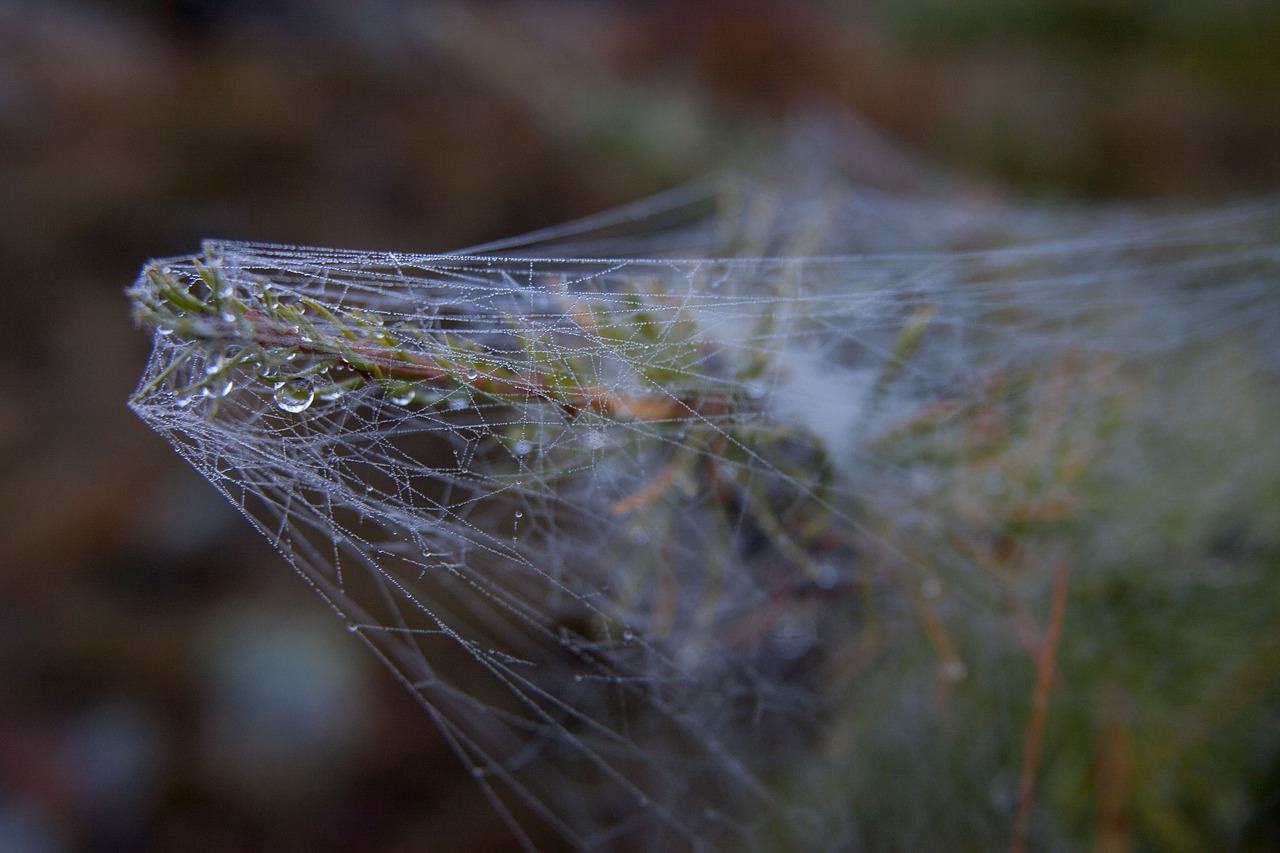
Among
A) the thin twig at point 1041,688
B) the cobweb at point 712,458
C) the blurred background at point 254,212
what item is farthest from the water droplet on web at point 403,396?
the blurred background at point 254,212

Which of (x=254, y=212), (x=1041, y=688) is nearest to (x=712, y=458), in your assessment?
(x=1041, y=688)

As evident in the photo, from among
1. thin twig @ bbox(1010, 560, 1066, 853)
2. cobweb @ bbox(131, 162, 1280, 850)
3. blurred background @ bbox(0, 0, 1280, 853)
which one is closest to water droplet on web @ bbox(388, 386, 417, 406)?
cobweb @ bbox(131, 162, 1280, 850)

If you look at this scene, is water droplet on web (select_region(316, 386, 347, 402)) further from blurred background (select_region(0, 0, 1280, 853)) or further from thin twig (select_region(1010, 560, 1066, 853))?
blurred background (select_region(0, 0, 1280, 853))

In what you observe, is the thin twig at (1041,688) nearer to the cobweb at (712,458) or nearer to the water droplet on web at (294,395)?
the cobweb at (712,458)

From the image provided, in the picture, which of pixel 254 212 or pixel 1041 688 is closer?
pixel 1041 688

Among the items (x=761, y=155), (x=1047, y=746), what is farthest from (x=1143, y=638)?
(x=761, y=155)

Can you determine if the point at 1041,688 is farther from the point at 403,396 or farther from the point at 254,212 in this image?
the point at 254,212

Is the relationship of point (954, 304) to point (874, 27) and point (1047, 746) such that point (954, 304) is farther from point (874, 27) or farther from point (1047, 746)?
point (874, 27)
